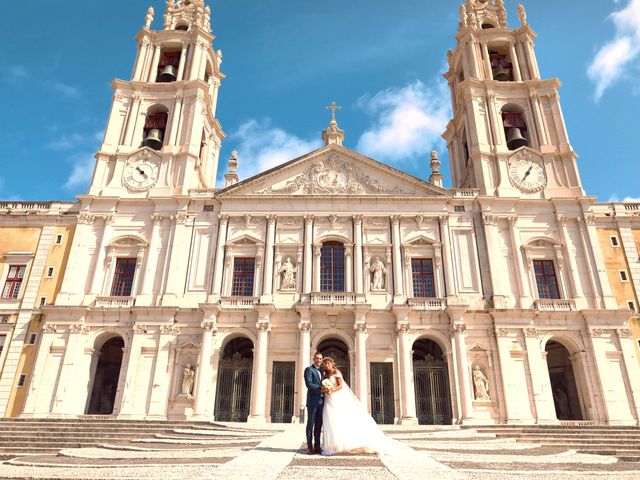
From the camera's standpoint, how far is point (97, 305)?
23.5 meters

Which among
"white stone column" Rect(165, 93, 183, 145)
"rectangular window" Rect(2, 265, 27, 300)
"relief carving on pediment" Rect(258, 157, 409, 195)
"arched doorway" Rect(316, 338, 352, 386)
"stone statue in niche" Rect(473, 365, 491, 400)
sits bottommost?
"stone statue in niche" Rect(473, 365, 491, 400)

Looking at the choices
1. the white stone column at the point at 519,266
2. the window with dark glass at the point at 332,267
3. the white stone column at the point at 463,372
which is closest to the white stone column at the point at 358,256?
the window with dark glass at the point at 332,267

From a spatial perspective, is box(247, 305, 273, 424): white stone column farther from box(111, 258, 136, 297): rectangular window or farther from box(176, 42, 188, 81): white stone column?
box(176, 42, 188, 81): white stone column

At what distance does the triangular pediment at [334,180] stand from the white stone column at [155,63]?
1109 centimetres

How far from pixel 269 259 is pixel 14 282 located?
1386 cm

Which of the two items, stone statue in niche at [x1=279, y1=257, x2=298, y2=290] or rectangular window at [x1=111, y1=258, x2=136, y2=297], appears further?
rectangular window at [x1=111, y1=258, x2=136, y2=297]

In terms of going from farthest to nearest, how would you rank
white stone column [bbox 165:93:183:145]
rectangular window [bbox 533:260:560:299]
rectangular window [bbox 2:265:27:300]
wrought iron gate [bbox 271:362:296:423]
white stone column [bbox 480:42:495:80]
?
white stone column [bbox 480:42:495:80] → white stone column [bbox 165:93:183:145] → rectangular window [bbox 2:265:27:300] → rectangular window [bbox 533:260:560:299] → wrought iron gate [bbox 271:362:296:423]

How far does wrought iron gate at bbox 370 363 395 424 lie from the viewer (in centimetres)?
2133

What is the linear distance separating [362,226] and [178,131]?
13.2 metres

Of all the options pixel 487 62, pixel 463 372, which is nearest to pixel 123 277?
pixel 463 372

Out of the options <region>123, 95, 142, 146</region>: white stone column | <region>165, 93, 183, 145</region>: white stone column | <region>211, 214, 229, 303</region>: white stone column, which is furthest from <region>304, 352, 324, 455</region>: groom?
<region>123, 95, 142, 146</region>: white stone column

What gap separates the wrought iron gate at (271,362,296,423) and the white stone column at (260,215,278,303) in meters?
3.35

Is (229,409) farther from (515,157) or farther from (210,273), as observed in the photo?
(515,157)

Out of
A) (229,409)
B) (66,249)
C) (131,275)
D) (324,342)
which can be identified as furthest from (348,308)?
(66,249)
